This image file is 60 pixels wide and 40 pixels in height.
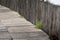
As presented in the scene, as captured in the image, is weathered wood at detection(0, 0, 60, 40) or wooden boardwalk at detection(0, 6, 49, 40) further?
wooden boardwalk at detection(0, 6, 49, 40)

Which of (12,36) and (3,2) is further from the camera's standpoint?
(3,2)

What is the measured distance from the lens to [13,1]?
12469mm

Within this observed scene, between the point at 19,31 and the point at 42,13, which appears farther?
the point at 42,13

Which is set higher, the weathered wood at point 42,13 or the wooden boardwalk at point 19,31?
the weathered wood at point 42,13

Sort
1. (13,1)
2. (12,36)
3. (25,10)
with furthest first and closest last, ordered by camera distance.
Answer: (13,1) → (25,10) → (12,36)

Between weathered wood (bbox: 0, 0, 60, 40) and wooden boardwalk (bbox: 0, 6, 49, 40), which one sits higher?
weathered wood (bbox: 0, 0, 60, 40)

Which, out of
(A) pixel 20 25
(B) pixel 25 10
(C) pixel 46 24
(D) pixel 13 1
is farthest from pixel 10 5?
(C) pixel 46 24

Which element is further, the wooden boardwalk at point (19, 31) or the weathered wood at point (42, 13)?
the wooden boardwalk at point (19, 31)

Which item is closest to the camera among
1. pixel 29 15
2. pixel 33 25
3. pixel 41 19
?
pixel 41 19

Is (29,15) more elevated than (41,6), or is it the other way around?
(41,6)

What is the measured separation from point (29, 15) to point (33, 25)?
36.8 inches

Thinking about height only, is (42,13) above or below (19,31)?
above

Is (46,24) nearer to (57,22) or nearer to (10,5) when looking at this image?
(57,22)

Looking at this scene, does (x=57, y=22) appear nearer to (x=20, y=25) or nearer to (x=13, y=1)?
(x=20, y=25)
